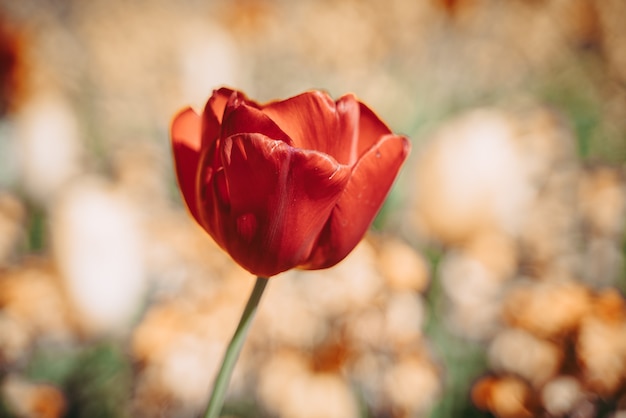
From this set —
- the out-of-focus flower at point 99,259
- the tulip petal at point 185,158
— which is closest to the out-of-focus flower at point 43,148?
the out-of-focus flower at point 99,259

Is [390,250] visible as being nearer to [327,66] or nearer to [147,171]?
[147,171]

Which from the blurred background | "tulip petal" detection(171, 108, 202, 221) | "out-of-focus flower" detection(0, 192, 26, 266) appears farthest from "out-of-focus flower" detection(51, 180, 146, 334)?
"tulip petal" detection(171, 108, 202, 221)

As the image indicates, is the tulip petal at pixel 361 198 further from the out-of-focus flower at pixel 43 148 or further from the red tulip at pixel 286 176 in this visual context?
the out-of-focus flower at pixel 43 148

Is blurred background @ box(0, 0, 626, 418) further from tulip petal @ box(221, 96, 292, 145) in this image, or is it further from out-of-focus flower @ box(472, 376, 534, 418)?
tulip petal @ box(221, 96, 292, 145)

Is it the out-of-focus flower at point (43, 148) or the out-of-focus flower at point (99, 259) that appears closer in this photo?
the out-of-focus flower at point (99, 259)

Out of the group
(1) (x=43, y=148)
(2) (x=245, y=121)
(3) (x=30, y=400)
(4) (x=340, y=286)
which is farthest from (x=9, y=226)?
(2) (x=245, y=121)

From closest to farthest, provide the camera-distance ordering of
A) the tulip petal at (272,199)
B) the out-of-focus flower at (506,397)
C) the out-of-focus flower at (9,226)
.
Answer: the tulip petal at (272,199) → the out-of-focus flower at (506,397) → the out-of-focus flower at (9,226)
